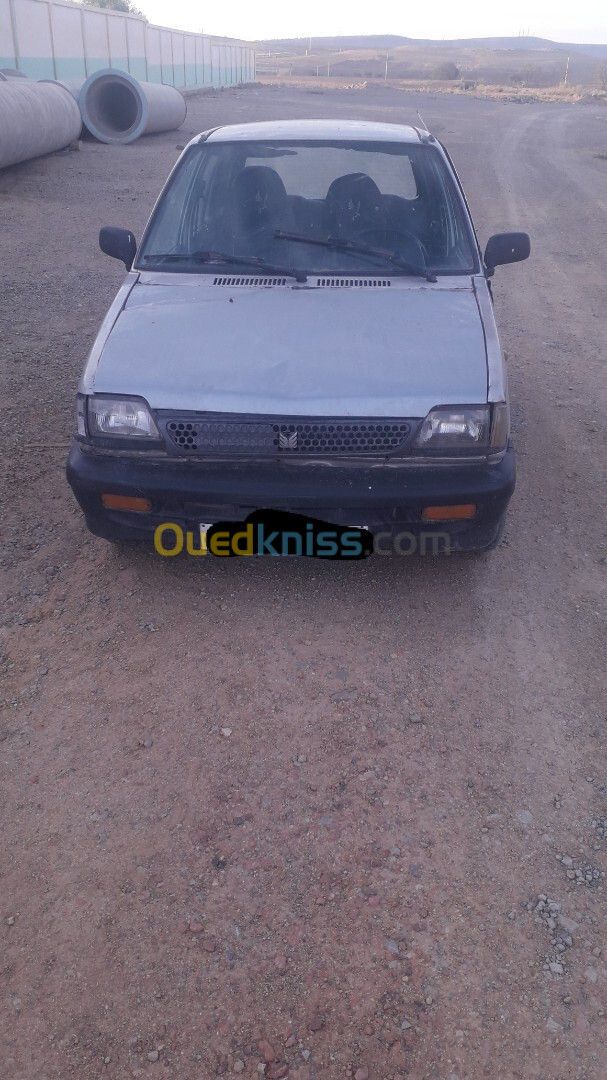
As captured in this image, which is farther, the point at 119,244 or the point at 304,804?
the point at 119,244

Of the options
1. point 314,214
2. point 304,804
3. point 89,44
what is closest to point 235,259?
point 314,214

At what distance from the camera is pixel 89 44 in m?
27.4

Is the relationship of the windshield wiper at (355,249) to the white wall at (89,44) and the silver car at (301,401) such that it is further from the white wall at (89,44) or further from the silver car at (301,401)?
the white wall at (89,44)

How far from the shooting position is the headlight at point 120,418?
10.9 ft

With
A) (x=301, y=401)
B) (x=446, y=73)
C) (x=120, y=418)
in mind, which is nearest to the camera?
(x=301, y=401)

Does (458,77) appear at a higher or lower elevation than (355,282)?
lower

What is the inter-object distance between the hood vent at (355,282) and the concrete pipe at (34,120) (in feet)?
35.6

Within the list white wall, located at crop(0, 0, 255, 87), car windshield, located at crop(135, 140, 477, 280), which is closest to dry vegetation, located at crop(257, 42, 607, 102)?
white wall, located at crop(0, 0, 255, 87)

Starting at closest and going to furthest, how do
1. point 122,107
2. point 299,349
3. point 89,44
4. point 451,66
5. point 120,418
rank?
point 120,418
point 299,349
point 122,107
point 89,44
point 451,66

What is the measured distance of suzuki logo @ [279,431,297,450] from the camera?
3238mm

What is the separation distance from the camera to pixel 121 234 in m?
4.48

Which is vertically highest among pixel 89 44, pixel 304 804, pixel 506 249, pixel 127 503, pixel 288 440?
pixel 89 44

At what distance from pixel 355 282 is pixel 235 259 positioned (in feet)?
2.01

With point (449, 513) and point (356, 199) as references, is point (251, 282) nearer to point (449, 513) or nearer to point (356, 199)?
point (356, 199)
